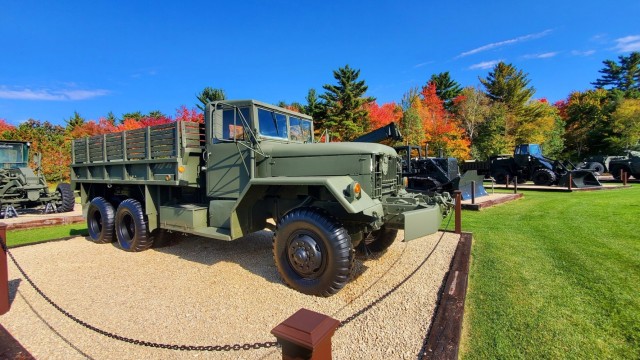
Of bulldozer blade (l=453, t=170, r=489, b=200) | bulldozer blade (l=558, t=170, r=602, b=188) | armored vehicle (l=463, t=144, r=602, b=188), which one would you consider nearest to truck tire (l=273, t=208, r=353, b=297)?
bulldozer blade (l=453, t=170, r=489, b=200)

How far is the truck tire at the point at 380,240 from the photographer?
518 centimetres

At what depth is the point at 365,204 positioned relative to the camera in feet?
11.8

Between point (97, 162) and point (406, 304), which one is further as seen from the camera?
point (97, 162)

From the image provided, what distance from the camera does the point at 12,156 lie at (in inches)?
436

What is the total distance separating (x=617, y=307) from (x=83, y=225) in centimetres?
1079

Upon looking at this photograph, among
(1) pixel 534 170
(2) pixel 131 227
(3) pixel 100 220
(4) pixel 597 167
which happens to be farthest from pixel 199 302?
(4) pixel 597 167

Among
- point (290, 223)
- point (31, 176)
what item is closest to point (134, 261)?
point (290, 223)

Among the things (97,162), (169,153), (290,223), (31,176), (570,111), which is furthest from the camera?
(570,111)

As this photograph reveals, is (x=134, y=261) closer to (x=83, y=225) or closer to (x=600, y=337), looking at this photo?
(x=83, y=225)

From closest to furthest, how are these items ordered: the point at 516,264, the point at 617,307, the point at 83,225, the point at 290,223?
the point at 617,307 < the point at 290,223 < the point at 516,264 < the point at 83,225

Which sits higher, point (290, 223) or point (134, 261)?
point (290, 223)

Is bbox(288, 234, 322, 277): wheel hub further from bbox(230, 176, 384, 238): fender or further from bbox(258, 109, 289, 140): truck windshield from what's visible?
bbox(258, 109, 289, 140): truck windshield

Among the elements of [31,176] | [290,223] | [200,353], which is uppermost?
[31,176]

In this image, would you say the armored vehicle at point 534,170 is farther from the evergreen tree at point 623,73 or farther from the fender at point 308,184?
the evergreen tree at point 623,73
